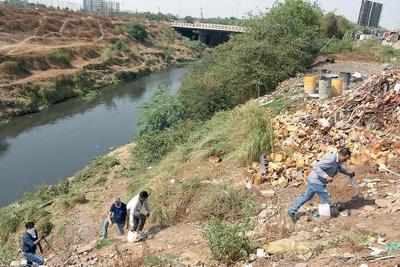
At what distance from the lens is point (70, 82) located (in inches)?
1417

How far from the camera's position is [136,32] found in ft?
188

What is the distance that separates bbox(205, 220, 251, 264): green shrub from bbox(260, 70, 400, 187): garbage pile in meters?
2.48

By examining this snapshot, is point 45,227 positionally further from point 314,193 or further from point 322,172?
point 322,172

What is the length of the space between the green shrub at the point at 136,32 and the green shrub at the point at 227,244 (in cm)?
5340

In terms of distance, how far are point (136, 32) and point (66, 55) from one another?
18203 mm

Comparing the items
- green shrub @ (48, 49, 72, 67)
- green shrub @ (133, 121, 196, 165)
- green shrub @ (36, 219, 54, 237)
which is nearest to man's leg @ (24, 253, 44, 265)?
green shrub @ (36, 219, 54, 237)

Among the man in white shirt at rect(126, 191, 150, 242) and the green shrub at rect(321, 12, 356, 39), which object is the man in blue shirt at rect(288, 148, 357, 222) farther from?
the green shrub at rect(321, 12, 356, 39)

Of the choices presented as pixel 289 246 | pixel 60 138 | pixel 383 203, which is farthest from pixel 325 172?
pixel 60 138

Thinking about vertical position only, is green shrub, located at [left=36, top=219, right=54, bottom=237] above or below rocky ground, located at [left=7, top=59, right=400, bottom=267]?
below

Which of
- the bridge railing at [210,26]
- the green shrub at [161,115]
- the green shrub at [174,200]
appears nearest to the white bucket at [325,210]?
the green shrub at [174,200]

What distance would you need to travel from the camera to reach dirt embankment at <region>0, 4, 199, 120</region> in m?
31.9

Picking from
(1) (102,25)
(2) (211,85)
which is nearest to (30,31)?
(1) (102,25)

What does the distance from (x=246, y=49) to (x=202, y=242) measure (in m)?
11.2

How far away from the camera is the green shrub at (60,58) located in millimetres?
39141
